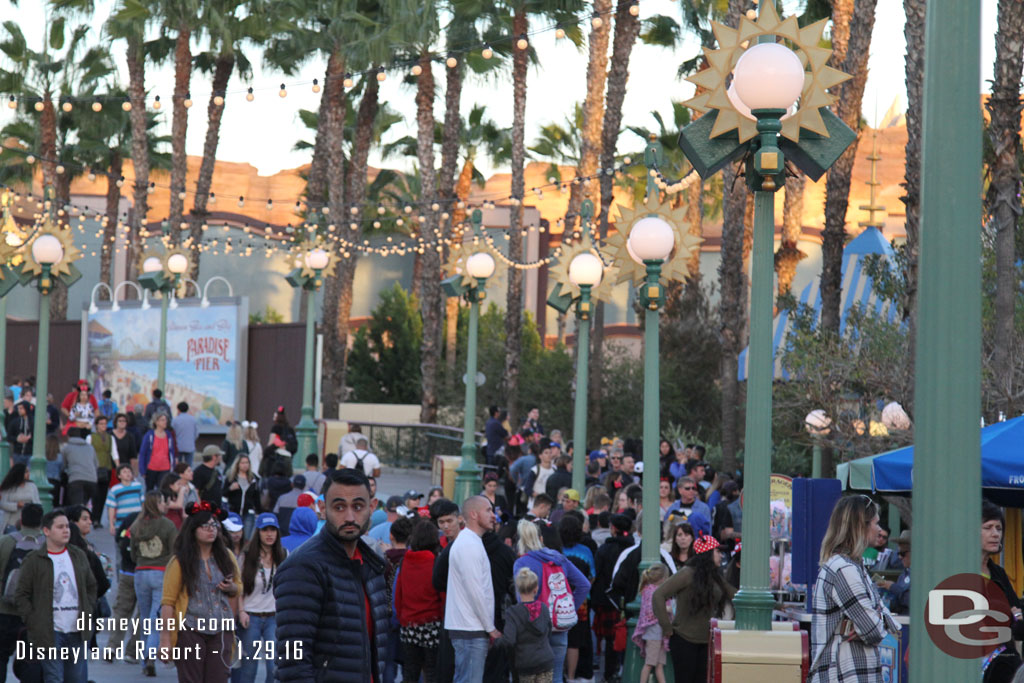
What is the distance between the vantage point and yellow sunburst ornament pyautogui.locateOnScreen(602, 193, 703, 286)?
10930 mm

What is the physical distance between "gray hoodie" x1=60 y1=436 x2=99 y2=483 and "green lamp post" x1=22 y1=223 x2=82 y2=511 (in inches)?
12.5

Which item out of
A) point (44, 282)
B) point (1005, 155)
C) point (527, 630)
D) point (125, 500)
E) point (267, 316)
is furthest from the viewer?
point (267, 316)

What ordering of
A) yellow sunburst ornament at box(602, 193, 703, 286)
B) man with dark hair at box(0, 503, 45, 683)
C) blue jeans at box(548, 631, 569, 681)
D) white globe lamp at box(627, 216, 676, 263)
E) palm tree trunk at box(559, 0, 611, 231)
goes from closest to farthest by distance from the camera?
man with dark hair at box(0, 503, 45, 683)
blue jeans at box(548, 631, 569, 681)
white globe lamp at box(627, 216, 676, 263)
yellow sunburst ornament at box(602, 193, 703, 286)
palm tree trunk at box(559, 0, 611, 231)

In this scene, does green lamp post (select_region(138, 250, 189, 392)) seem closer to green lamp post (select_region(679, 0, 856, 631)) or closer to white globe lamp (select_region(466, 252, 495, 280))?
white globe lamp (select_region(466, 252, 495, 280))

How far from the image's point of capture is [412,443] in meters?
30.0

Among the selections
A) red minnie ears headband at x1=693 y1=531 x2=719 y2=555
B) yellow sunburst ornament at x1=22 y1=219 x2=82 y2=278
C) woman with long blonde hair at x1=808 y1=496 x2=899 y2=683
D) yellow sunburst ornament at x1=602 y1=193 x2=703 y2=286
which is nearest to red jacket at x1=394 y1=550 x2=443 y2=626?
red minnie ears headband at x1=693 y1=531 x2=719 y2=555

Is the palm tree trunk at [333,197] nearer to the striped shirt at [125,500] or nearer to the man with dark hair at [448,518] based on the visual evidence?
the striped shirt at [125,500]

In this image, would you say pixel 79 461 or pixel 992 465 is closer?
pixel 992 465

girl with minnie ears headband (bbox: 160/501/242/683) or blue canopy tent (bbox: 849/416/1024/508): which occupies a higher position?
blue canopy tent (bbox: 849/416/1024/508)

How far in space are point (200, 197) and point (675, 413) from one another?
13.9 meters

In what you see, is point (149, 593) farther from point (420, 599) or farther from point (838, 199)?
point (838, 199)

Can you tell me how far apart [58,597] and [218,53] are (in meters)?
30.6

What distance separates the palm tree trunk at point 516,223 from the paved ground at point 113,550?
3.35m

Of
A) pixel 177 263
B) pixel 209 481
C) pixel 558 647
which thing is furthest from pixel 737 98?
pixel 177 263
